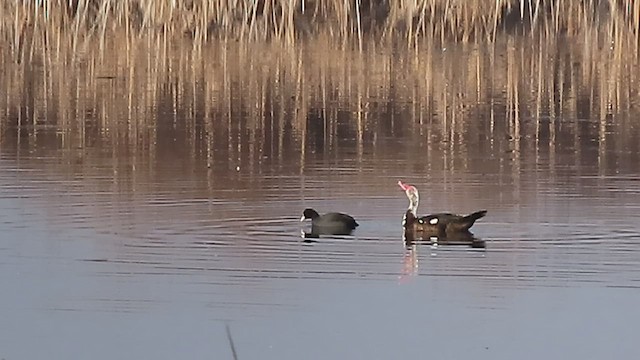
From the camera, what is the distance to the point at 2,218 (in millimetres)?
10148

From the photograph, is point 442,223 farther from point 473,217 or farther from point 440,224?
point 473,217

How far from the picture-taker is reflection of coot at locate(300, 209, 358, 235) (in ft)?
31.7

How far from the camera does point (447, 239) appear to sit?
966 cm

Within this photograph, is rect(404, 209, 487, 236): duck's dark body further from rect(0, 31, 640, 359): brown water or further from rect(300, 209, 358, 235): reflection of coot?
rect(300, 209, 358, 235): reflection of coot

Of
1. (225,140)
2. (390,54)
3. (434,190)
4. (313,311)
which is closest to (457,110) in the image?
(225,140)

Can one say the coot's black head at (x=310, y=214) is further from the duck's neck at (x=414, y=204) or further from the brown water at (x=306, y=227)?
the duck's neck at (x=414, y=204)

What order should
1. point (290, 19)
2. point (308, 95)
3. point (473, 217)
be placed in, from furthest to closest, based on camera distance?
point (290, 19)
point (308, 95)
point (473, 217)

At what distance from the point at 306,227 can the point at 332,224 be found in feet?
1.09

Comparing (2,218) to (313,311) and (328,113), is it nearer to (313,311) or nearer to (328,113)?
(313,311)

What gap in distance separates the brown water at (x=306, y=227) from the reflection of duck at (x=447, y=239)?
0.40 ft

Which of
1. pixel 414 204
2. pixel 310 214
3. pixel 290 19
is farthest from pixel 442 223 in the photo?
pixel 290 19

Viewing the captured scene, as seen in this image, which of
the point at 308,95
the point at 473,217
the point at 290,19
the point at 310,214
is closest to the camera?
the point at 473,217

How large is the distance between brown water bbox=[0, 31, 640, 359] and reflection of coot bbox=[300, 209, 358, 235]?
0.09 metres

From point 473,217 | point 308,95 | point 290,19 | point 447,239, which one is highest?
point 290,19
